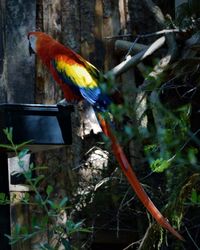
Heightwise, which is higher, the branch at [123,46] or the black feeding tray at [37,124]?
the branch at [123,46]

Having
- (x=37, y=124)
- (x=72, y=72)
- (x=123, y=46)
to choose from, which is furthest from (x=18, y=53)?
(x=37, y=124)

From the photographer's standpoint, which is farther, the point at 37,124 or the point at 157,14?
the point at 157,14

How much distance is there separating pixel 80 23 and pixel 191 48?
59cm

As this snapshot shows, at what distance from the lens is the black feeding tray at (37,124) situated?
79.6 inches

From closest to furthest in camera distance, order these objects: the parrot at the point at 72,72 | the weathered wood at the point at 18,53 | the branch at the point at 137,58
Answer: the parrot at the point at 72,72, the branch at the point at 137,58, the weathered wood at the point at 18,53

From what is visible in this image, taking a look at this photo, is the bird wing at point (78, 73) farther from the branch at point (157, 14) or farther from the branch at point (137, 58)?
the branch at point (157, 14)

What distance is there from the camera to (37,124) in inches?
80.4

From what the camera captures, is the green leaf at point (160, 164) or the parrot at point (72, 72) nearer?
the green leaf at point (160, 164)

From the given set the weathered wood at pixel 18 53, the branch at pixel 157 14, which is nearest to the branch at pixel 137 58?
the branch at pixel 157 14

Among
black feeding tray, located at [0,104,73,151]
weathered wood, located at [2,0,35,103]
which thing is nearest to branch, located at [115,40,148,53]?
weathered wood, located at [2,0,35,103]

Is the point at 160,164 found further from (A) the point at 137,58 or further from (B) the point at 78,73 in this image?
(A) the point at 137,58

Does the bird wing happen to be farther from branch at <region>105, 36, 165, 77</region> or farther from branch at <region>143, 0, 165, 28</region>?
branch at <region>143, 0, 165, 28</region>

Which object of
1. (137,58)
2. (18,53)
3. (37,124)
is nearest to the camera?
(37,124)

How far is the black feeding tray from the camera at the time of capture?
2.02 meters
